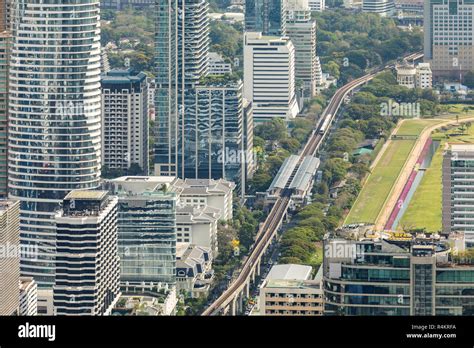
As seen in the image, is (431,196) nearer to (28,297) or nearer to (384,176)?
(384,176)

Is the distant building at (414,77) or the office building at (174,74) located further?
the distant building at (414,77)

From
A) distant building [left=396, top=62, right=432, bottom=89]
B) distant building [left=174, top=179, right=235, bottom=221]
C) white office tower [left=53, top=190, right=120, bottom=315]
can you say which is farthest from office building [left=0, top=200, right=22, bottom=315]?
distant building [left=396, top=62, right=432, bottom=89]

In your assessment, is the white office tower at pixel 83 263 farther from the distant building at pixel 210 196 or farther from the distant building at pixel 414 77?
the distant building at pixel 414 77

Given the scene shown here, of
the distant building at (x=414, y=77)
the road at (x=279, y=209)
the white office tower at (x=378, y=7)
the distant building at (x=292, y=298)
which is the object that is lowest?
the road at (x=279, y=209)

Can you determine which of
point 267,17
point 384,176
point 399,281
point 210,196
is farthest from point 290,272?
point 267,17

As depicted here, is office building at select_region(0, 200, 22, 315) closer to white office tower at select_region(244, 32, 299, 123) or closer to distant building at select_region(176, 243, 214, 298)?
distant building at select_region(176, 243, 214, 298)

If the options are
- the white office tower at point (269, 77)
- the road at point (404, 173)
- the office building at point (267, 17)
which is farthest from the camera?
the office building at point (267, 17)

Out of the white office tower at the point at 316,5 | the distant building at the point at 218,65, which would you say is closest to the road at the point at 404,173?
the distant building at the point at 218,65
